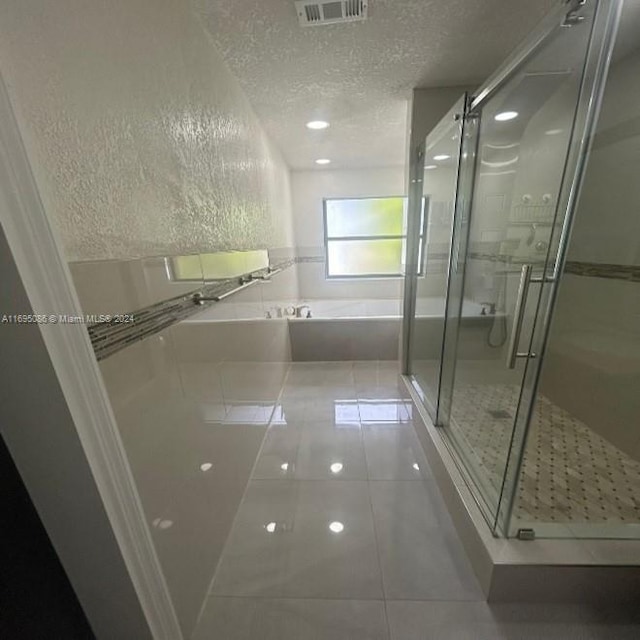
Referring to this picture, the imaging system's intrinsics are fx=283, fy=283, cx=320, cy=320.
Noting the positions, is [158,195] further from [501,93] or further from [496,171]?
[496,171]

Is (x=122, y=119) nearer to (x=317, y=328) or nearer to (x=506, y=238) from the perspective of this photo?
(x=506, y=238)

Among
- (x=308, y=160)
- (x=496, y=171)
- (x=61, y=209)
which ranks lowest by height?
(x=61, y=209)

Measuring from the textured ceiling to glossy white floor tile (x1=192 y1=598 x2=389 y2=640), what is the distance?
2407mm

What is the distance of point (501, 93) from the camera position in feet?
4.61

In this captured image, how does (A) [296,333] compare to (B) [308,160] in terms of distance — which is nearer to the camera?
(A) [296,333]

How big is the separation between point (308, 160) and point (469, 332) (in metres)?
2.81

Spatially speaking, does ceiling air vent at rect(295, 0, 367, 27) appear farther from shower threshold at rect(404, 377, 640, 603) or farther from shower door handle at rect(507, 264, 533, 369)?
shower threshold at rect(404, 377, 640, 603)

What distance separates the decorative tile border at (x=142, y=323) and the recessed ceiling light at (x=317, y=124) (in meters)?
1.88

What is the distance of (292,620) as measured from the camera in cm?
105

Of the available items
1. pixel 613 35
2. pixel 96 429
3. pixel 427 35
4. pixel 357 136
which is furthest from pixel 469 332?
pixel 357 136

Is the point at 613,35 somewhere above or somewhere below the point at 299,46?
below

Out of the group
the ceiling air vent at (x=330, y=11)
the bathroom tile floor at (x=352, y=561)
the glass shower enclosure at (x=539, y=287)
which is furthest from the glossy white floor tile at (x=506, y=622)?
the ceiling air vent at (x=330, y=11)

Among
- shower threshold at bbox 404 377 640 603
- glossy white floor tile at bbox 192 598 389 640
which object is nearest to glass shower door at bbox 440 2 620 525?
shower threshold at bbox 404 377 640 603

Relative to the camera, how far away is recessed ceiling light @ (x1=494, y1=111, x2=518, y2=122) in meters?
1.54
